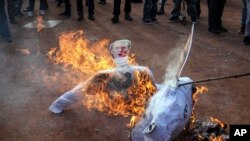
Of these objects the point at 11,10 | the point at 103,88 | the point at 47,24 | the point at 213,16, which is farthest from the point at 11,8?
the point at 103,88

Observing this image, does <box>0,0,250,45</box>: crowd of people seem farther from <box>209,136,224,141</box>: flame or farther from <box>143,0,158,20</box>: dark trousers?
<box>209,136,224,141</box>: flame

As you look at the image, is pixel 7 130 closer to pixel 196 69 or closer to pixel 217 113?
pixel 217 113

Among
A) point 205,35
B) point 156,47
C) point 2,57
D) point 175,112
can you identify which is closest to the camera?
point 175,112

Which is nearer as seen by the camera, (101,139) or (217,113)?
(101,139)

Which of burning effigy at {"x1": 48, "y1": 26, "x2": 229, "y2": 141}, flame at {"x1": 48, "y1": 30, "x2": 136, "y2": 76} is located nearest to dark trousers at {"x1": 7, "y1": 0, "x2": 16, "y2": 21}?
flame at {"x1": 48, "y1": 30, "x2": 136, "y2": 76}

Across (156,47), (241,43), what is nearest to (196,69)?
(156,47)

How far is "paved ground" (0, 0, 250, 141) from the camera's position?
227 inches

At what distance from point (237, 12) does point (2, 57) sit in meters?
8.54

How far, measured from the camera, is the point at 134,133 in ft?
15.7

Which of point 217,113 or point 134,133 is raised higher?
point 134,133

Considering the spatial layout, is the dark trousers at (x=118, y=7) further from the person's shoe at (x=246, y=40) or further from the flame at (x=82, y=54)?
the person's shoe at (x=246, y=40)

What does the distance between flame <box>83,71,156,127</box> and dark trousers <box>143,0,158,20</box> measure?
5.87 meters

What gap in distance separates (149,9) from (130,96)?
6.29m

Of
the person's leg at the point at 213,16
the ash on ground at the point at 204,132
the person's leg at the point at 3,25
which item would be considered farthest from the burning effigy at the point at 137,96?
the person's leg at the point at 213,16
